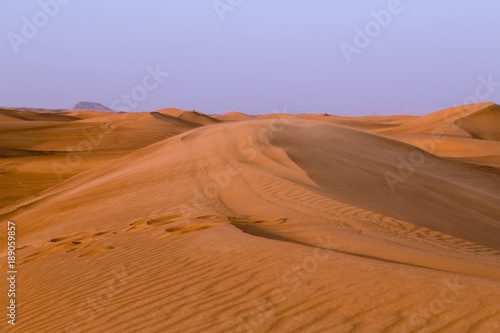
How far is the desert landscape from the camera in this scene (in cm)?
309

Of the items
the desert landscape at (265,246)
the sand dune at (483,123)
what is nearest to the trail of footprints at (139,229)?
the desert landscape at (265,246)

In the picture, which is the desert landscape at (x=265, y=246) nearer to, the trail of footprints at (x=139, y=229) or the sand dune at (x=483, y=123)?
the trail of footprints at (x=139, y=229)

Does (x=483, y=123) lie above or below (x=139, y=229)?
below

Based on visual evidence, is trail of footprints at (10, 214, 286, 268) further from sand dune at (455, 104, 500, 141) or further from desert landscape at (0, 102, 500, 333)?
sand dune at (455, 104, 500, 141)

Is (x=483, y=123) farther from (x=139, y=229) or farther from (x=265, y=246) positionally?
(x=265, y=246)

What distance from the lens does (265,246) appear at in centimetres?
459

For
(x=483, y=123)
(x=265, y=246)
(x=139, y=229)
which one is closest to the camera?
(x=265, y=246)

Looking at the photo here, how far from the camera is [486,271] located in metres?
4.16

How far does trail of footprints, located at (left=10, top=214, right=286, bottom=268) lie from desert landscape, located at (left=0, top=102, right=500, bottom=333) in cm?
4

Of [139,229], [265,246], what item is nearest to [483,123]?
[139,229]

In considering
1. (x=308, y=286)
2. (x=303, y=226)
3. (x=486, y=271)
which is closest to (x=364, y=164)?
(x=303, y=226)

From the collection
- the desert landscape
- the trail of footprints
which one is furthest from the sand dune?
the trail of footprints

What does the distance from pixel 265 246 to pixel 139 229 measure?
2.44 meters

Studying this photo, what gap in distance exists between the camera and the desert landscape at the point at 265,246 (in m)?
3.09
